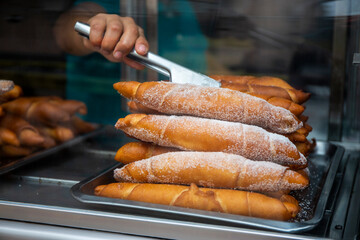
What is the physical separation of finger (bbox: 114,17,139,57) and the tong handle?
0.02 meters

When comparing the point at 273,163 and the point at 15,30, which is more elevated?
the point at 15,30

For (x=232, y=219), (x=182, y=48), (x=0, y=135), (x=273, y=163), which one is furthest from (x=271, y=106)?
(x=0, y=135)

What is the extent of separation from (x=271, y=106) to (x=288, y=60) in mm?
425

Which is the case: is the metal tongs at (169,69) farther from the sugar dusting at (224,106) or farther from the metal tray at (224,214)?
the metal tray at (224,214)

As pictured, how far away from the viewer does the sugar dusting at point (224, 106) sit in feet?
2.86

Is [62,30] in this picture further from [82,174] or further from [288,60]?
[288,60]

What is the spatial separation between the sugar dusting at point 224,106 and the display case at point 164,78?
0.15 meters

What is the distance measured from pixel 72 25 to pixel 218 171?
61cm

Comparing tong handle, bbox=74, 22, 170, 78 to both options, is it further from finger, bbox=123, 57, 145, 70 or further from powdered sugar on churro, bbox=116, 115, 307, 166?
powdered sugar on churro, bbox=116, 115, 307, 166

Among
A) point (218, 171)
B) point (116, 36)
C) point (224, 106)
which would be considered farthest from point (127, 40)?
point (218, 171)

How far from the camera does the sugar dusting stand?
0.87 metres

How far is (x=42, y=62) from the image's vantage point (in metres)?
1.41

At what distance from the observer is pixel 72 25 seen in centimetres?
110

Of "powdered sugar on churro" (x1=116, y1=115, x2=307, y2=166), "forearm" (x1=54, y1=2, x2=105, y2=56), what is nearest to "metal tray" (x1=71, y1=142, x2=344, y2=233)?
"powdered sugar on churro" (x1=116, y1=115, x2=307, y2=166)
